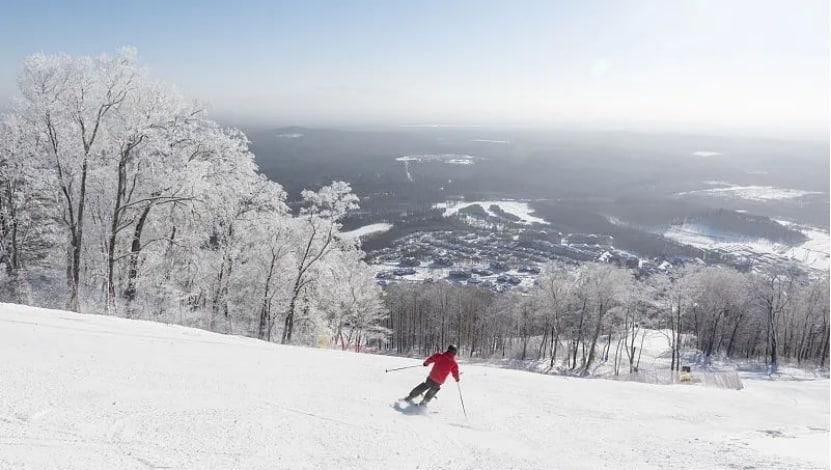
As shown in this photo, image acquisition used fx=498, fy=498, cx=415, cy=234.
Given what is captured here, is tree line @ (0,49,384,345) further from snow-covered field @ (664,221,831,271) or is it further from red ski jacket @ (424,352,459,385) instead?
snow-covered field @ (664,221,831,271)

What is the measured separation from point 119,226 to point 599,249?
16132 centimetres

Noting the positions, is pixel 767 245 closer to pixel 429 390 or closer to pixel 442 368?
pixel 442 368

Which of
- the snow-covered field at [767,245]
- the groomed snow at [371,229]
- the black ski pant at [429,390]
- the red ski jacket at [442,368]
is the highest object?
the red ski jacket at [442,368]

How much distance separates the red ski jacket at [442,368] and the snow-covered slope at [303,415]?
0.65 meters

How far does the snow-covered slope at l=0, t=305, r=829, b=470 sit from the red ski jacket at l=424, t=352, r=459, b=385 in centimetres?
65

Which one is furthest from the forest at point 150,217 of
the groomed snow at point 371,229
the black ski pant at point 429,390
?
the groomed snow at point 371,229

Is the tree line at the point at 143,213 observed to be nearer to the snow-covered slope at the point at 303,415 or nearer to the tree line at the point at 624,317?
the snow-covered slope at the point at 303,415

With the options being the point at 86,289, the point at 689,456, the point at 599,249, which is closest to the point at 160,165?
the point at 86,289

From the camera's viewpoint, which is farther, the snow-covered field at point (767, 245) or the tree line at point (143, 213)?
the snow-covered field at point (767, 245)

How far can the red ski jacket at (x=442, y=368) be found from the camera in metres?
10.6

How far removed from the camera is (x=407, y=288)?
8050 cm

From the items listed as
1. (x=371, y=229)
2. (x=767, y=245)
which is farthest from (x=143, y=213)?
(x=767, y=245)

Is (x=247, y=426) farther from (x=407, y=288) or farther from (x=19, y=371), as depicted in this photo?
(x=407, y=288)

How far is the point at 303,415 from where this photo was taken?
28.7ft
